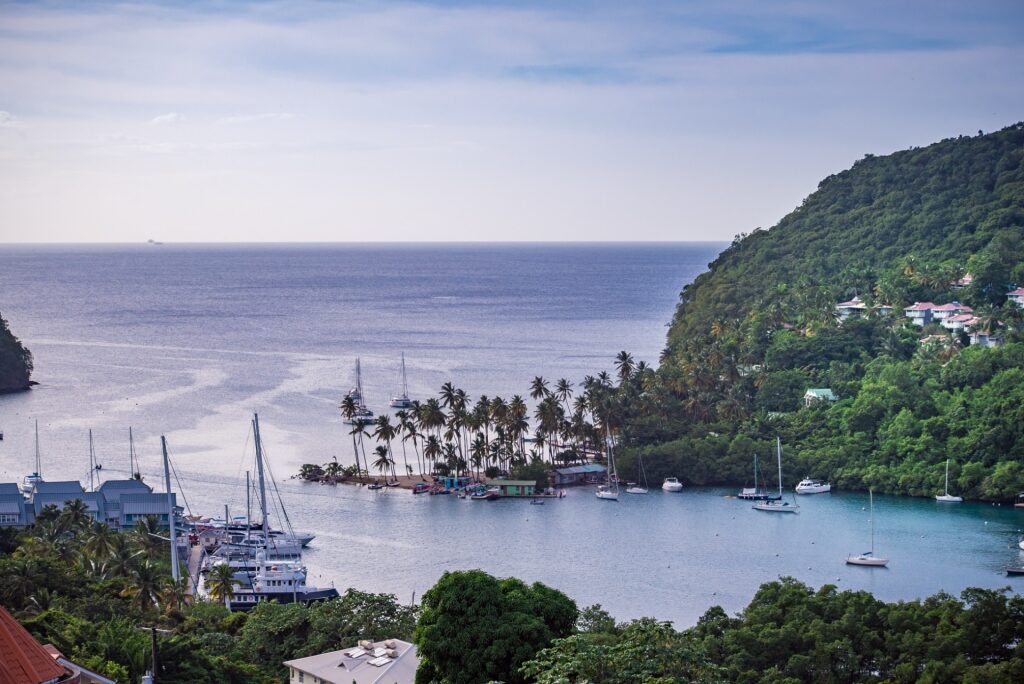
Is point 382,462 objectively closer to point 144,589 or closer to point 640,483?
point 640,483

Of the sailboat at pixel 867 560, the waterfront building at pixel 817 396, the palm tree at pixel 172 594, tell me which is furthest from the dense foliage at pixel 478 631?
the waterfront building at pixel 817 396

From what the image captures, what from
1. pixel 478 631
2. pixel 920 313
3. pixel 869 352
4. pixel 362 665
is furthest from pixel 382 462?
pixel 478 631

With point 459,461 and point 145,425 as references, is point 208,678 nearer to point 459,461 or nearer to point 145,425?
point 459,461

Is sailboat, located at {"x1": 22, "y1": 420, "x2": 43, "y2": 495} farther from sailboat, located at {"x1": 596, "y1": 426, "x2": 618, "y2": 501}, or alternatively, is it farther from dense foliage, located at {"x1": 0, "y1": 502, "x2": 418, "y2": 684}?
sailboat, located at {"x1": 596, "y1": 426, "x2": 618, "y2": 501}

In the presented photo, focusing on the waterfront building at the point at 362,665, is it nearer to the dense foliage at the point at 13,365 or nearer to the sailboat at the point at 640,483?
the sailboat at the point at 640,483

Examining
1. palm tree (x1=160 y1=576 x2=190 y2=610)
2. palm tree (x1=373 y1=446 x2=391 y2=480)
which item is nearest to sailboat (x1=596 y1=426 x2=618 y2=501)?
palm tree (x1=373 y1=446 x2=391 y2=480)
